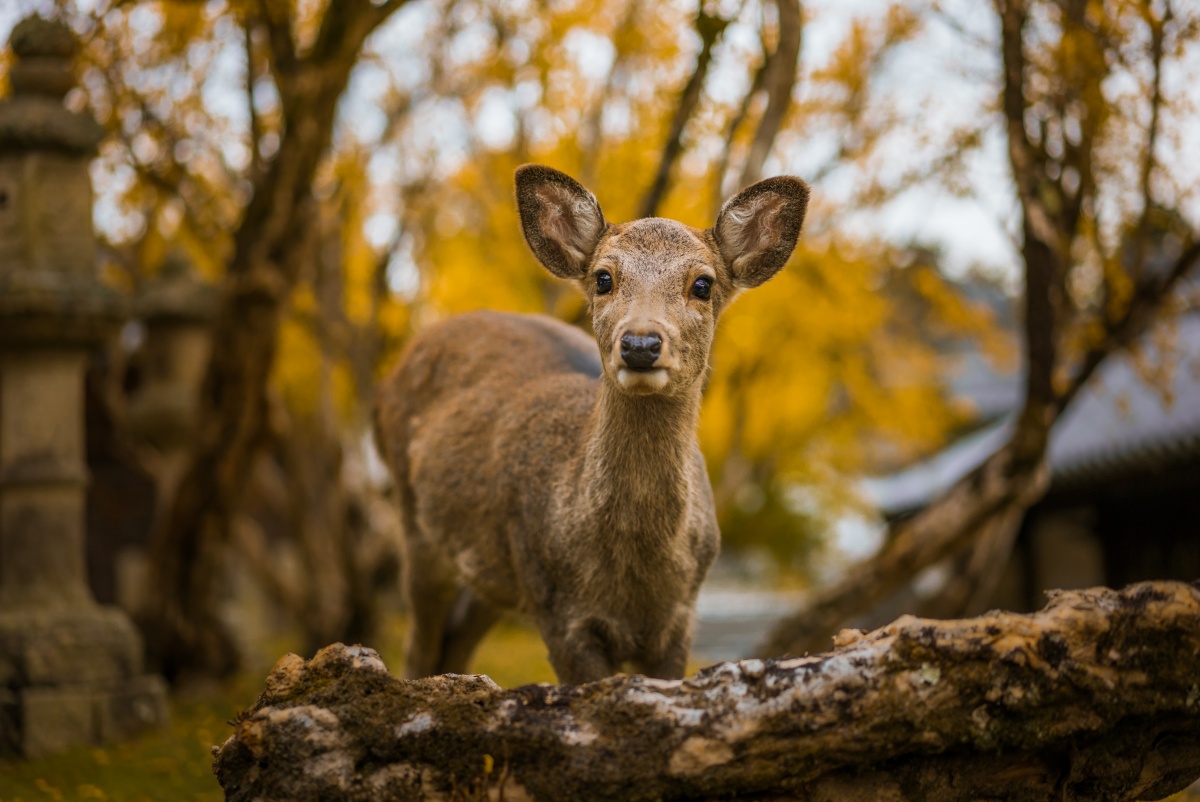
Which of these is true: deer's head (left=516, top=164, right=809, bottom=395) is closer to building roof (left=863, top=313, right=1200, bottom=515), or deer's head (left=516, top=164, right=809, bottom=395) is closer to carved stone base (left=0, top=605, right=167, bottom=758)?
carved stone base (left=0, top=605, right=167, bottom=758)

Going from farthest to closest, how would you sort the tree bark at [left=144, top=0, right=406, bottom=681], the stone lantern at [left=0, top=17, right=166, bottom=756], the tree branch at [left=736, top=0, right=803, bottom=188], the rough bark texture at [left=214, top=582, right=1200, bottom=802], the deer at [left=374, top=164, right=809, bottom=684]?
the tree bark at [left=144, top=0, right=406, bottom=681]
the stone lantern at [left=0, top=17, right=166, bottom=756]
the tree branch at [left=736, top=0, right=803, bottom=188]
the deer at [left=374, top=164, right=809, bottom=684]
the rough bark texture at [left=214, top=582, right=1200, bottom=802]

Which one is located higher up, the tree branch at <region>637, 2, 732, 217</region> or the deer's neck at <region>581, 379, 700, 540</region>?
the tree branch at <region>637, 2, 732, 217</region>

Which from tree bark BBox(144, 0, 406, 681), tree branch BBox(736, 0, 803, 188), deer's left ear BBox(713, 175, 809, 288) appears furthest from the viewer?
tree bark BBox(144, 0, 406, 681)

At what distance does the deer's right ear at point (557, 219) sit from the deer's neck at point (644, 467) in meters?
0.65

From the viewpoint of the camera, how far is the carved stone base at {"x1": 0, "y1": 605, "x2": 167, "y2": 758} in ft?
24.8

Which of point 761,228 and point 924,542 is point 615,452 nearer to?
point 761,228

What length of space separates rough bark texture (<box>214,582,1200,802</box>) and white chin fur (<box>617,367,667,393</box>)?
111cm

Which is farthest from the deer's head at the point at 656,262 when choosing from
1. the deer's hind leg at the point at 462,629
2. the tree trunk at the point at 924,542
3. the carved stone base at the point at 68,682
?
the carved stone base at the point at 68,682

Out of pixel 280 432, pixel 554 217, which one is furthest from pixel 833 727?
pixel 280 432

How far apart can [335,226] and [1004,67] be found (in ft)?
22.2

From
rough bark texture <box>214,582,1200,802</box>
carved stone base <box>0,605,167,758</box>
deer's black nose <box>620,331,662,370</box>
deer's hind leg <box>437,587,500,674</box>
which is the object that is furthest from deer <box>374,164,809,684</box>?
carved stone base <box>0,605,167,758</box>

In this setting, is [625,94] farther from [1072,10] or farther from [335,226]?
[1072,10]

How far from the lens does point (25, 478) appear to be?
8.03 metres

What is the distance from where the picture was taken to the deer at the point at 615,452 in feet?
14.7
